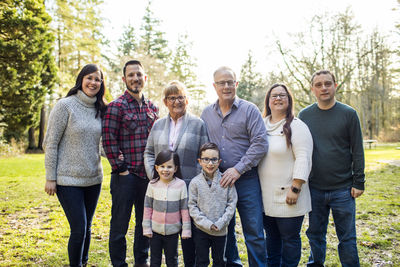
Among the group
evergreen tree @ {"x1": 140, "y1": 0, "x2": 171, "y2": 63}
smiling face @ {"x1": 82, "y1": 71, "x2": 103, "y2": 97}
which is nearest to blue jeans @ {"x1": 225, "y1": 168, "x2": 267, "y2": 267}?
smiling face @ {"x1": 82, "y1": 71, "x2": 103, "y2": 97}

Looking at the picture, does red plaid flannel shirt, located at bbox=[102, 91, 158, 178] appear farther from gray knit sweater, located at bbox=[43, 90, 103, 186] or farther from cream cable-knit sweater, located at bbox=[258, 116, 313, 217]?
cream cable-knit sweater, located at bbox=[258, 116, 313, 217]

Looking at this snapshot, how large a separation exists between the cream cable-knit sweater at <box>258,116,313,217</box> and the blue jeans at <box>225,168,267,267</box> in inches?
3.2

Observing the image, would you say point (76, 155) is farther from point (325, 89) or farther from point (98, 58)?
point (98, 58)

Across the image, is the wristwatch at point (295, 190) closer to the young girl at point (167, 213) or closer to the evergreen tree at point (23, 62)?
the young girl at point (167, 213)

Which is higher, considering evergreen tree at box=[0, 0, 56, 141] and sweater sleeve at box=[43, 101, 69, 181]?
evergreen tree at box=[0, 0, 56, 141]

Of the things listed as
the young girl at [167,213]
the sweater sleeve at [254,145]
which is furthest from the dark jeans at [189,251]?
the sweater sleeve at [254,145]

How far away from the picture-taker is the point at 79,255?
3178 mm

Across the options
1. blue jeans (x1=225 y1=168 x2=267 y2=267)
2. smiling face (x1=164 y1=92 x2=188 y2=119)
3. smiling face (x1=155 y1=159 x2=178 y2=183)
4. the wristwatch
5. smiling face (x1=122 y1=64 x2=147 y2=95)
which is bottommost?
blue jeans (x1=225 y1=168 x2=267 y2=267)

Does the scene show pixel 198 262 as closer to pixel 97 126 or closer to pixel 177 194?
pixel 177 194

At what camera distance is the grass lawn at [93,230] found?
13.0ft

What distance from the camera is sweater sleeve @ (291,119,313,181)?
9.55 ft

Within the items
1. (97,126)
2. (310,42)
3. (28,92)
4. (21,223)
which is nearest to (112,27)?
(28,92)

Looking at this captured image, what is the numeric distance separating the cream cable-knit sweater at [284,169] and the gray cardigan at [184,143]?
0.75m

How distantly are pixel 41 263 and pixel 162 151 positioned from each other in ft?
7.93
